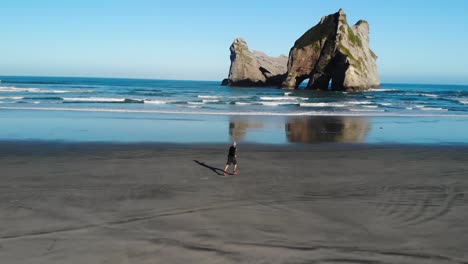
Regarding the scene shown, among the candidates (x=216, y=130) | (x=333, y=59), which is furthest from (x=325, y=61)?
(x=216, y=130)

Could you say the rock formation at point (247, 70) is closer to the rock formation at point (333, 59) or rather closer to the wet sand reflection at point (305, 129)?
the rock formation at point (333, 59)

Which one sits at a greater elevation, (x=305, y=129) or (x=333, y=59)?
(x=333, y=59)

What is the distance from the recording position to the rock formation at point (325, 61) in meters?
83.6

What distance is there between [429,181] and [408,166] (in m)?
2.30

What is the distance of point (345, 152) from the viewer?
57.2ft

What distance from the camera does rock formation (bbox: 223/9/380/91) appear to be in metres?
83.6

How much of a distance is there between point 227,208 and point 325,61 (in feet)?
266

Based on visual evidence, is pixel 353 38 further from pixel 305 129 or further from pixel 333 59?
pixel 305 129

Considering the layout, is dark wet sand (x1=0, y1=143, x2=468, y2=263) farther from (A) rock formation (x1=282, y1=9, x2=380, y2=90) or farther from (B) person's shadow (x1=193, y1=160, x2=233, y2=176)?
(A) rock formation (x1=282, y1=9, x2=380, y2=90)

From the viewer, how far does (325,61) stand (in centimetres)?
8662

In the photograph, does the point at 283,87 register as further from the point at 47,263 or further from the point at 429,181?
the point at 47,263

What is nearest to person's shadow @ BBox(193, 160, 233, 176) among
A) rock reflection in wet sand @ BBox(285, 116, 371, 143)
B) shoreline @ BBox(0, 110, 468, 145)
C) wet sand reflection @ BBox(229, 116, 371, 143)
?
shoreline @ BBox(0, 110, 468, 145)

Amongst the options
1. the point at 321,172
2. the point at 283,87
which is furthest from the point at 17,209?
the point at 283,87

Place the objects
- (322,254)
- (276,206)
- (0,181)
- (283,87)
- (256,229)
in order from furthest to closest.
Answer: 1. (283,87)
2. (0,181)
3. (276,206)
4. (256,229)
5. (322,254)
